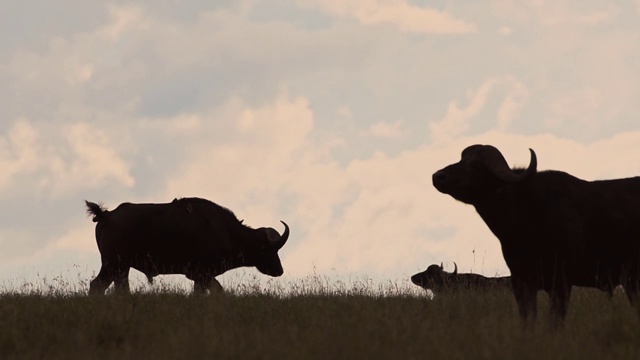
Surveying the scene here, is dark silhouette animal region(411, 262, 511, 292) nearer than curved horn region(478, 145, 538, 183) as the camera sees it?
No

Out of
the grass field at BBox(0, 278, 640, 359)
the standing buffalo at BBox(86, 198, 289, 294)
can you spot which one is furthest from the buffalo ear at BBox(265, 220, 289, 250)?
the grass field at BBox(0, 278, 640, 359)

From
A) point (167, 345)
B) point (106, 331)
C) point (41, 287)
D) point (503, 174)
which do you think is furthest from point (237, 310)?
point (41, 287)

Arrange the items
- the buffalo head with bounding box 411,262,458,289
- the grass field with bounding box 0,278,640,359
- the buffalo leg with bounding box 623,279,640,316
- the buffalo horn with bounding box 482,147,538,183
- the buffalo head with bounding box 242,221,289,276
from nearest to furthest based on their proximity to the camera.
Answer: the grass field with bounding box 0,278,640,359
the buffalo horn with bounding box 482,147,538,183
the buffalo leg with bounding box 623,279,640,316
the buffalo head with bounding box 411,262,458,289
the buffalo head with bounding box 242,221,289,276

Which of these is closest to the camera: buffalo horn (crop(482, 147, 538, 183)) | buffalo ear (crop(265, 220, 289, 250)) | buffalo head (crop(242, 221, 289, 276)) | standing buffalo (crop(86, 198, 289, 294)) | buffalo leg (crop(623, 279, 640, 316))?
buffalo horn (crop(482, 147, 538, 183))

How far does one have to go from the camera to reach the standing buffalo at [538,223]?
10688 mm

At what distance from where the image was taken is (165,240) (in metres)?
18.2

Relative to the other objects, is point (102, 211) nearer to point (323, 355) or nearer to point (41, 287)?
point (41, 287)

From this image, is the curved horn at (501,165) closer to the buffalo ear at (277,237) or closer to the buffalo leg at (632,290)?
the buffalo leg at (632,290)

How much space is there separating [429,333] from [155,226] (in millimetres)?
9553

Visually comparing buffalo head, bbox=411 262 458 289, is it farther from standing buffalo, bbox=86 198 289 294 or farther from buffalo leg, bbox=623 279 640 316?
buffalo leg, bbox=623 279 640 316

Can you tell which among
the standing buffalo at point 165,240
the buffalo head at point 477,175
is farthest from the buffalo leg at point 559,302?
the standing buffalo at point 165,240

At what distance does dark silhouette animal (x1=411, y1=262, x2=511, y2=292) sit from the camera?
17.6 metres

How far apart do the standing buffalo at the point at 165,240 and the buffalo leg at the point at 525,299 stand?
26.0ft

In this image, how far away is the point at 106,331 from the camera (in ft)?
34.9
